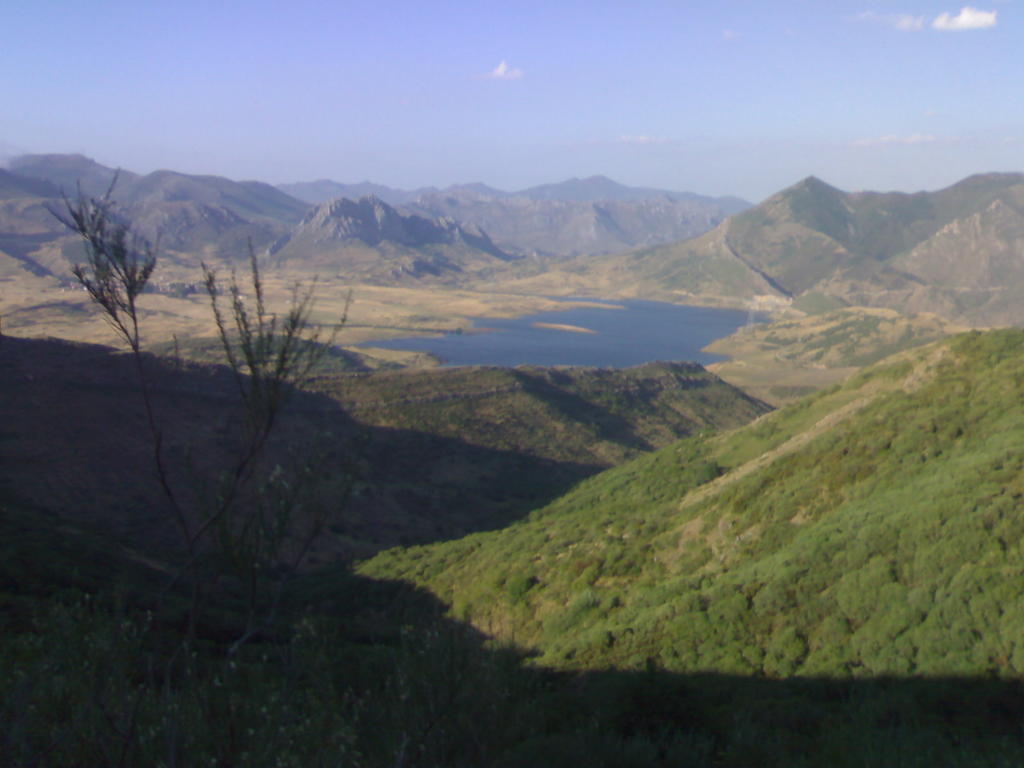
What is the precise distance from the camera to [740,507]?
18719 millimetres

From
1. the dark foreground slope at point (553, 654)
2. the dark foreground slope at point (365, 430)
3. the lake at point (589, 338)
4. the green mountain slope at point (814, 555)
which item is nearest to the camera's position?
the dark foreground slope at point (553, 654)

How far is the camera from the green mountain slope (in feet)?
37.4

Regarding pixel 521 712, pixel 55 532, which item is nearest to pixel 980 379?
pixel 521 712

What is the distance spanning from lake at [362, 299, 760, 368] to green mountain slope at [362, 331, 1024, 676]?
66230 millimetres

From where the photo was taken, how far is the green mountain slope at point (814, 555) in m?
11.4

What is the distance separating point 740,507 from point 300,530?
18023 mm

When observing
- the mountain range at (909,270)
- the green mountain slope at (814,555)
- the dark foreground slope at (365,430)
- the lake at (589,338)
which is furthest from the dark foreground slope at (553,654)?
the mountain range at (909,270)

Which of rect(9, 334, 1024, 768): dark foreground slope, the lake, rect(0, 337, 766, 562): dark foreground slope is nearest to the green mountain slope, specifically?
rect(9, 334, 1024, 768): dark foreground slope

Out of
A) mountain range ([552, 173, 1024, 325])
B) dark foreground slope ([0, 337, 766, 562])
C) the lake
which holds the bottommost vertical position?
dark foreground slope ([0, 337, 766, 562])

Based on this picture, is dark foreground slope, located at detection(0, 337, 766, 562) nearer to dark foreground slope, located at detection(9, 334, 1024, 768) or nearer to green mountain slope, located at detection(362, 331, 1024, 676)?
dark foreground slope, located at detection(9, 334, 1024, 768)

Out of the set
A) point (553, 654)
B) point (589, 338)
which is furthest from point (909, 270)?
point (553, 654)

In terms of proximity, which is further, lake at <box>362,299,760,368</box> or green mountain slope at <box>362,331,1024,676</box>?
lake at <box>362,299,760,368</box>

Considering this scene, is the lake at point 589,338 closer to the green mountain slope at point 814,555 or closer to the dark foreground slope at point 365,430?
the dark foreground slope at point 365,430

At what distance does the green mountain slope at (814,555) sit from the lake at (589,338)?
217ft
